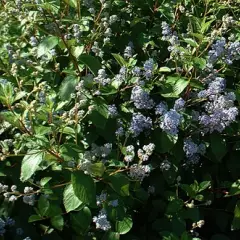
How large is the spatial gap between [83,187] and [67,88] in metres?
0.52

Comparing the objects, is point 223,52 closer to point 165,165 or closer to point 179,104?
point 179,104

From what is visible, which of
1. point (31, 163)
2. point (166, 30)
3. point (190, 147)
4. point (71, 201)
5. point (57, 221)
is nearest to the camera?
point (31, 163)

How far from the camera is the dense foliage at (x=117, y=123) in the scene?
6.89ft

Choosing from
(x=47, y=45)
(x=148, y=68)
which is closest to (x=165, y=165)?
(x=148, y=68)

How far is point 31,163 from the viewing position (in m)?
1.95

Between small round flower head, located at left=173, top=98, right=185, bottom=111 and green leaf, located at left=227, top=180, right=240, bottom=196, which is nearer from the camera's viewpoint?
small round flower head, located at left=173, top=98, right=185, bottom=111

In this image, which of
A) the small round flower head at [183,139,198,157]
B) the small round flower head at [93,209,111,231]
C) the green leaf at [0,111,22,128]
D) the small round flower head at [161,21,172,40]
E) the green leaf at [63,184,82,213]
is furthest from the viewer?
the small round flower head at [161,21,172,40]

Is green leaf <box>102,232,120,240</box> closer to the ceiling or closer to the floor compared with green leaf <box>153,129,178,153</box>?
closer to the floor

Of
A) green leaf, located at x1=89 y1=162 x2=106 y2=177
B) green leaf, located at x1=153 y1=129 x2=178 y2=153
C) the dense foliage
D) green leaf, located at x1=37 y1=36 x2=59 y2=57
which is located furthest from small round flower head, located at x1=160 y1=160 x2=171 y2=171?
green leaf, located at x1=37 y1=36 x2=59 y2=57

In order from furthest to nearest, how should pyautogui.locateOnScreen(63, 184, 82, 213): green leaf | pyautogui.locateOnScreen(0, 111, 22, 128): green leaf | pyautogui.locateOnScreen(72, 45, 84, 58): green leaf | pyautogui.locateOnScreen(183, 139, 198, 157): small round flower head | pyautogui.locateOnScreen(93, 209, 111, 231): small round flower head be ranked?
pyautogui.locateOnScreen(183, 139, 198, 157): small round flower head < pyautogui.locateOnScreen(72, 45, 84, 58): green leaf < pyautogui.locateOnScreen(93, 209, 111, 231): small round flower head < pyautogui.locateOnScreen(63, 184, 82, 213): green leaf < pyautogui.locateOnScreen(0, 111, 22, 128): green leaf

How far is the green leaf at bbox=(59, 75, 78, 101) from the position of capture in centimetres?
225

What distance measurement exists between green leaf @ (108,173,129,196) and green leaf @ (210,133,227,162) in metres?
0.57

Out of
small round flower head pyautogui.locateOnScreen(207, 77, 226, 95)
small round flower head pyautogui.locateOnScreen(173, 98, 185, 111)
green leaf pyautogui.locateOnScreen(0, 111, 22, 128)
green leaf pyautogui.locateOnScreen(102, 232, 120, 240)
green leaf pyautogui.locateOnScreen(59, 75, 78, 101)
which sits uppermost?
green leaf pyautogui.locateOnScreen(0, 111, 22, 128)

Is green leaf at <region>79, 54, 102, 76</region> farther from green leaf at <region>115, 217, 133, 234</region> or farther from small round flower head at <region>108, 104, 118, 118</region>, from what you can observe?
green leaf at <region>115, 217, 133, 234</region>
